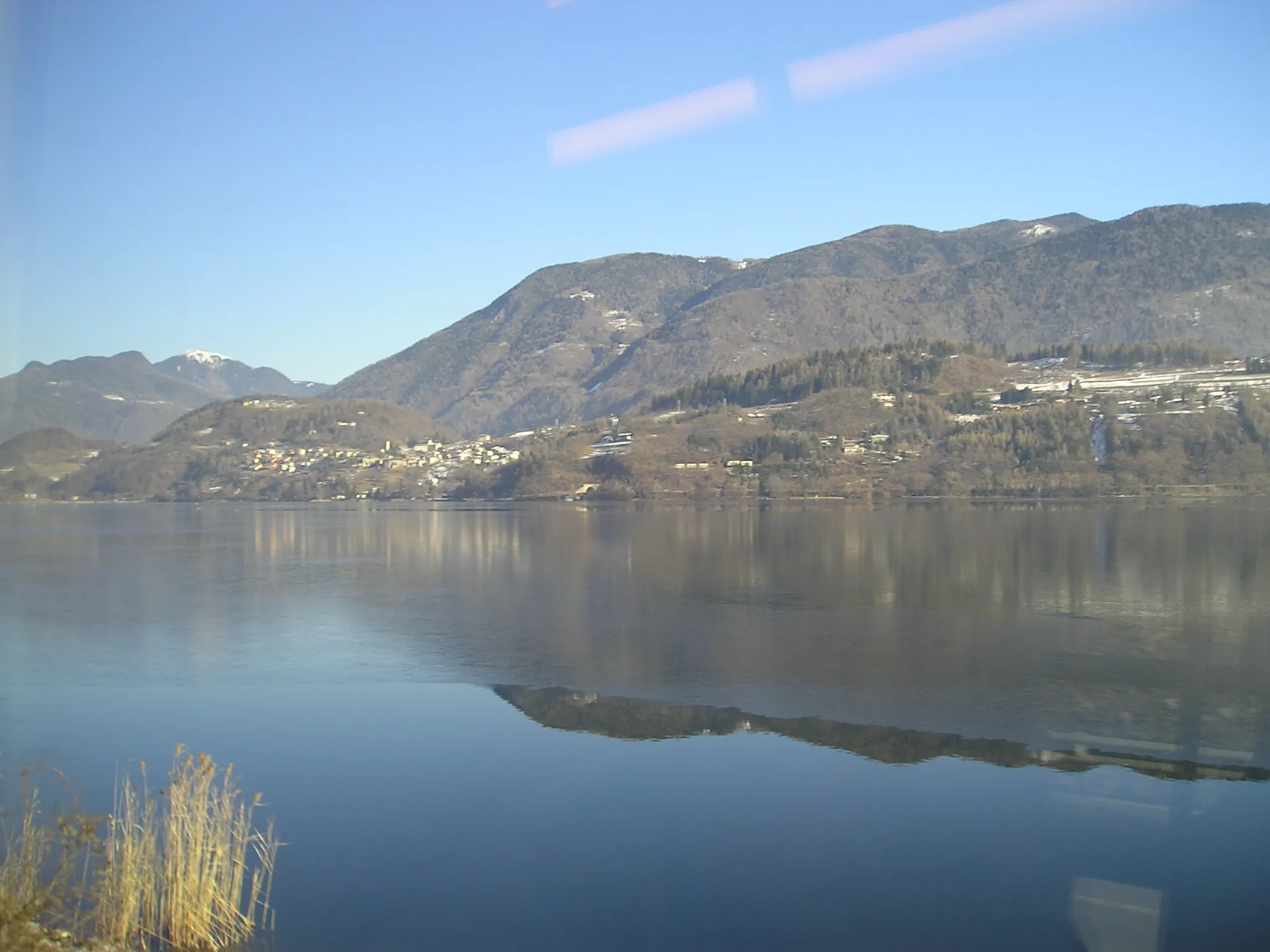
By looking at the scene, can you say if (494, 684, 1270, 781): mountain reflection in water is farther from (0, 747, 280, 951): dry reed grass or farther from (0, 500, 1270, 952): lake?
(0, 747, 280, 951): dry reed grass

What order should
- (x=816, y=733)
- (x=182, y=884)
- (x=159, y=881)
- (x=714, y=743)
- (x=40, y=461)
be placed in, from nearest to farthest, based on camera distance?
(x=182, y=884), (x=159, y=881), (x=714, y=743), (x=816, y=733), (x=40, y=461)

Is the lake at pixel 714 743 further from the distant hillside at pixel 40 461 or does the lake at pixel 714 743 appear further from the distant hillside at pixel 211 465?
the distant hillside at pixel 211 465

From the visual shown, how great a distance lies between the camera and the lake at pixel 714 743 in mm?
11047

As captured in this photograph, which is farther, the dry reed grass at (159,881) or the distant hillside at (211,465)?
the distant hillside at (211,465)

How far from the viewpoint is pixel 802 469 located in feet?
385

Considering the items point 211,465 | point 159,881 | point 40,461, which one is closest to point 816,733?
point 159,881

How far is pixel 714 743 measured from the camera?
17016 mm

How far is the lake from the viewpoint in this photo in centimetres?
1105

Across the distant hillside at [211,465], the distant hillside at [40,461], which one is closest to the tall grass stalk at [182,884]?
the distant hillside at [40,461]

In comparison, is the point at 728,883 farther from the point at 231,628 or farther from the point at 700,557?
the point at 700,557

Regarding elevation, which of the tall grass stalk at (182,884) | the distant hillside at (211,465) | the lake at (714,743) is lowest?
the lake at (714,743)

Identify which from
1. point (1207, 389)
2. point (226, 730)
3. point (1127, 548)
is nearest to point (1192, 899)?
point (226, 730)

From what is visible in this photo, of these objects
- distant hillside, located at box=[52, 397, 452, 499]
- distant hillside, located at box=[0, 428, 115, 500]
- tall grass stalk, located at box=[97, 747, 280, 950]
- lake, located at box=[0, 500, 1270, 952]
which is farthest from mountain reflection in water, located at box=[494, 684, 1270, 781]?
distant hillside, located at box=[52, 397, 452, 499]

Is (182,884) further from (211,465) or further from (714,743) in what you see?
(211,465)
